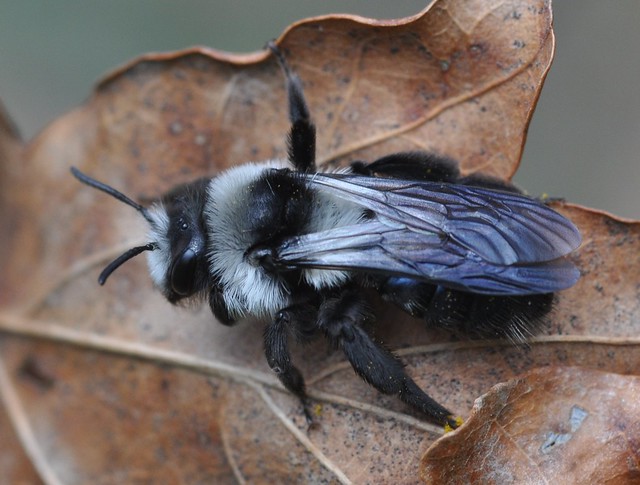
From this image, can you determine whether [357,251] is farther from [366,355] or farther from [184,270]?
[184,270]

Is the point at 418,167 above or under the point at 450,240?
above

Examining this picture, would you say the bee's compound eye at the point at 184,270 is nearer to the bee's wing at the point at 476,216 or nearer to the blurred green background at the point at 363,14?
the bee's wing at the point at 476,216

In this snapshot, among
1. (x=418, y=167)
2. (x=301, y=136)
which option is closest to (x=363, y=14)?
(x=301, y=136)

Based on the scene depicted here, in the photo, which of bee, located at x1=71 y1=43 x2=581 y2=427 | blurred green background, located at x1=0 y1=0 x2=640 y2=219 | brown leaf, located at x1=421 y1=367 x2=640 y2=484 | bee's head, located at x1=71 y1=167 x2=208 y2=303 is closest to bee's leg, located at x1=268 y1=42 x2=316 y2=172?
bee, located at x1=71 y1=43 x2=581 y2=427

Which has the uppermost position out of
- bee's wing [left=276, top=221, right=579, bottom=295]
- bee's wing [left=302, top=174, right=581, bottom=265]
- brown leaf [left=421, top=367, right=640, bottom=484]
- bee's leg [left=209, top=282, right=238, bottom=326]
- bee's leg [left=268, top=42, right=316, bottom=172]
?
bee's leg [left=268, top=42, right=316, bottom=172]

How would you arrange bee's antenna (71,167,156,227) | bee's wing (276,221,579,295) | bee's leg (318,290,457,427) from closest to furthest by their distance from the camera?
bee's wing (276,221,579,295), bee's leg (318,290,457,427), bee's antenna (71,167,156,227)

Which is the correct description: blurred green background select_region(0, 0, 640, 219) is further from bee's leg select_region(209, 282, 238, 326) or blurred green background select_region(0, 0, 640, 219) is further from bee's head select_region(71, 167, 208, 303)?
bee's leg select_region(209, 282, 238, 326)

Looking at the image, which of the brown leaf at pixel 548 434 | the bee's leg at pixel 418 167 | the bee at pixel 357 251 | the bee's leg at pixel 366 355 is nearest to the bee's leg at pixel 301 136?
the bee at pixel 357 251

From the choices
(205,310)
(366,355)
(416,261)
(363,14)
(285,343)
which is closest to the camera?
(416,261)

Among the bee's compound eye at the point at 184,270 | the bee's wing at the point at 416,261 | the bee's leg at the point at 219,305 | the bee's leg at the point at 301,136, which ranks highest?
the bee's leg at the point at 301,136
